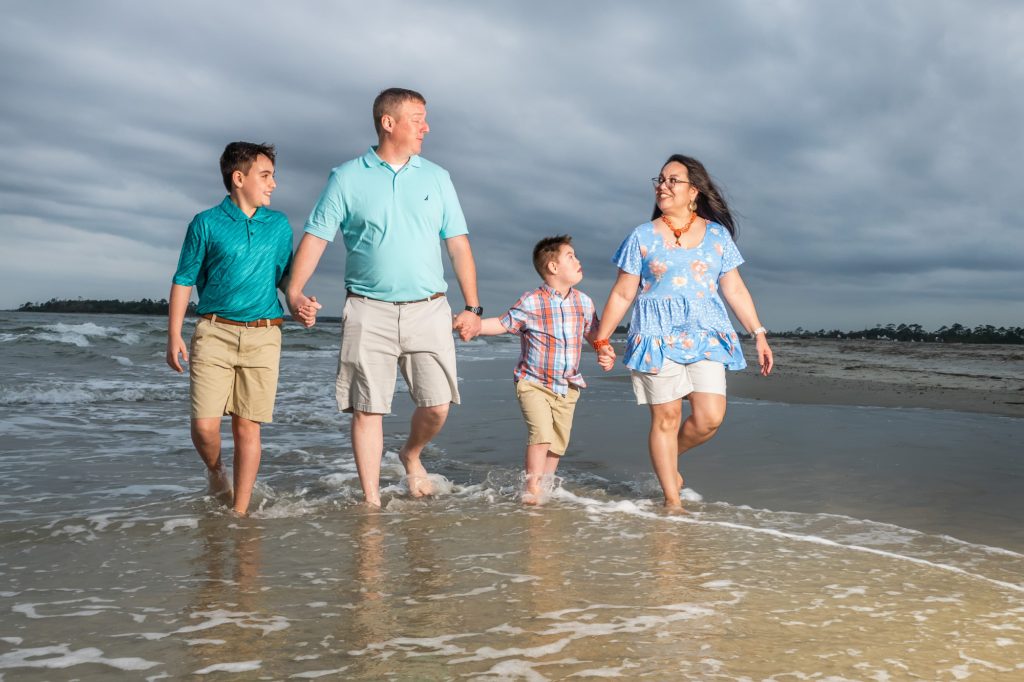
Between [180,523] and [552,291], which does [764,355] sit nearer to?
[552,291]

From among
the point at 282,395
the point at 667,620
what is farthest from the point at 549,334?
the point at 282,395

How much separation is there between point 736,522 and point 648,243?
163 centimetres

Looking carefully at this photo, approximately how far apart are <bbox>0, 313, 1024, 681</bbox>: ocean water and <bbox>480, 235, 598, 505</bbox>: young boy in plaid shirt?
1.28 feet

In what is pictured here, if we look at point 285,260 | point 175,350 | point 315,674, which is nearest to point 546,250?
point 285,260

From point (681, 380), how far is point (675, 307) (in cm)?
42

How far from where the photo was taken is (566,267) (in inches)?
219

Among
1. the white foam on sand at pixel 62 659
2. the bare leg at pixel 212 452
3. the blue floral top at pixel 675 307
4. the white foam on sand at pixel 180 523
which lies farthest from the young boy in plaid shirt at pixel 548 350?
the white foam on sand at pixel 62 659

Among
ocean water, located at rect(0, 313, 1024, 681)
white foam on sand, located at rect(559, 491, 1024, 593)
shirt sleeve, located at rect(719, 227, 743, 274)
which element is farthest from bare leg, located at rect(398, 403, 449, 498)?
shirt sleeve, located at rect(719, 227, 743, 274)

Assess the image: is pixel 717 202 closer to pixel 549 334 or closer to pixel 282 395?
pixel 549 334

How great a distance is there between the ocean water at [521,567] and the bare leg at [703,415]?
44cm

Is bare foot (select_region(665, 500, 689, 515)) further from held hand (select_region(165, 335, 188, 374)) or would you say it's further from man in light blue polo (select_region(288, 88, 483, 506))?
held hand (select_region(165, 335, 188, 374))

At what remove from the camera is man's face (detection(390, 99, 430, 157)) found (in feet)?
15.6

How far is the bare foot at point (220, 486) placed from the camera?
5.27 metres

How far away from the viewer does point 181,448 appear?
765cm
